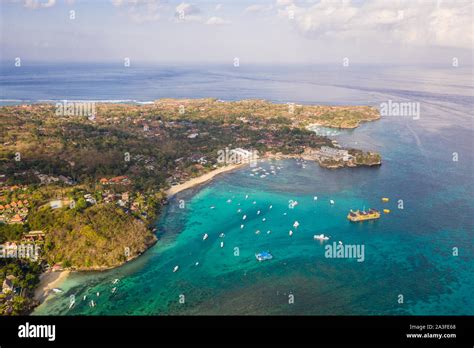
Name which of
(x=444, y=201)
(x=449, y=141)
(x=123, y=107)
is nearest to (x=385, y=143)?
(x=449, y=141)

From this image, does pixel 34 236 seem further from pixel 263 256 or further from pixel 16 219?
pixel 263 256

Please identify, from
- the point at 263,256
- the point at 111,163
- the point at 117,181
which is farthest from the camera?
the point at 111,163

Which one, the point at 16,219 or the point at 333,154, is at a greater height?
the point at 333,154

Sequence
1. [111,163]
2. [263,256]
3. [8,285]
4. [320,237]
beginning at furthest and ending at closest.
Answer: [111,163] < [320,237] < [263,256] < [8,285]

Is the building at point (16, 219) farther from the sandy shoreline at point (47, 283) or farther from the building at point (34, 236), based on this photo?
the sandy shoreline at point (47, 283)

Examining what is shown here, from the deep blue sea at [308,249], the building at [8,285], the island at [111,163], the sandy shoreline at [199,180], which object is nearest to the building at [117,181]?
the island at [111,163]

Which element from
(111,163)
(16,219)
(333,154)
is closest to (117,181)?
(111,163)

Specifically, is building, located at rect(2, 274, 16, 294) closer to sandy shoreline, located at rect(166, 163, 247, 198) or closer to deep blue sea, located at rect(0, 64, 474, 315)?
deep blue sea, located at rect(0, 64, 474, 315)
